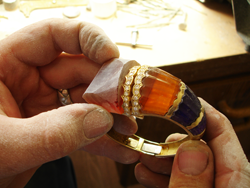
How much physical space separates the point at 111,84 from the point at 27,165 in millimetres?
238

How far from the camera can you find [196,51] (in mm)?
867

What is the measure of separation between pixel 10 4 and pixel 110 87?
2.87 feet

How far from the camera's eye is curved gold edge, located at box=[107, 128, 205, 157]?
0.64m

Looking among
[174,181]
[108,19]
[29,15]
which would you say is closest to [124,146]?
[174,181]

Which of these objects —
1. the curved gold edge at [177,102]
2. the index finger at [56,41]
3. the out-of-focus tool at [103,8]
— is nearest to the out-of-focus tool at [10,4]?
the out-of-focus tool at [103,8]

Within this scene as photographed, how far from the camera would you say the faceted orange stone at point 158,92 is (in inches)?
18.8

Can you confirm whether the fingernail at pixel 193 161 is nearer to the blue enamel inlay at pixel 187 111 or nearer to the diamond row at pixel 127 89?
the blue enamel inlay at pixel 187 111

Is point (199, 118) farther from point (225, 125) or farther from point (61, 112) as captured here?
point (61, 112)

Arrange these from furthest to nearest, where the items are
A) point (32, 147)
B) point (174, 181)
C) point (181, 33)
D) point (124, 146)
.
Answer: point (181, 33) → point (124, 146) → point (174, 181) → point (32, 147)

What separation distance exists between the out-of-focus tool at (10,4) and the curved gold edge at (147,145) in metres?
0.82

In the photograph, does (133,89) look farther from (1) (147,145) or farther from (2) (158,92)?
(1) (147,145)

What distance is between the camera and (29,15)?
1.02 metres

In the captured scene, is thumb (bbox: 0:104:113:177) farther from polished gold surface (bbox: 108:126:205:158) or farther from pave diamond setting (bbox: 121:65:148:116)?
polished gold surface (bbox: 108:126:205:158)

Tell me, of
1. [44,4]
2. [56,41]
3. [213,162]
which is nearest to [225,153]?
[213,162]
